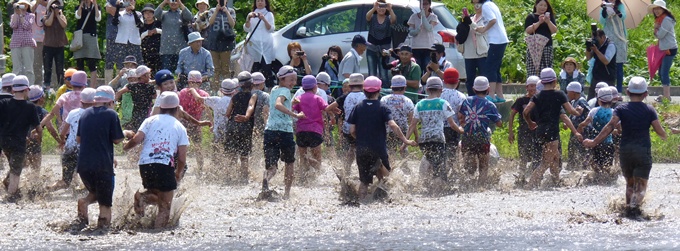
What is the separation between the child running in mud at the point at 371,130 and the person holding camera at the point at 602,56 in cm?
614

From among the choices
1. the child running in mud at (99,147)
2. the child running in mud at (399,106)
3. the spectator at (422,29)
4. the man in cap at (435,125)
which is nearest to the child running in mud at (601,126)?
the man in cap at (435,125)

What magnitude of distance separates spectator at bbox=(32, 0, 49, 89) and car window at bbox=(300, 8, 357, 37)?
4433 mm

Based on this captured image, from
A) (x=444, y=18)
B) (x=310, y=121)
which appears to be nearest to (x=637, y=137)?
(x=310, y=121)

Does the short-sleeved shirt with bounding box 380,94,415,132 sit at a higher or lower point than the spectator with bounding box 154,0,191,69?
lower

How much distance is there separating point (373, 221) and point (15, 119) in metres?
4.45

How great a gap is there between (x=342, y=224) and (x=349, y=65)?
6091 mm

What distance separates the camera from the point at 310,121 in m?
16.0

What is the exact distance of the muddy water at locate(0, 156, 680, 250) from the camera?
12.4 m

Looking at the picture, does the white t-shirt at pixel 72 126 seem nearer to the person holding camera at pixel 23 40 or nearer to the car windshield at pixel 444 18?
the person holding camera at pixel 23 40

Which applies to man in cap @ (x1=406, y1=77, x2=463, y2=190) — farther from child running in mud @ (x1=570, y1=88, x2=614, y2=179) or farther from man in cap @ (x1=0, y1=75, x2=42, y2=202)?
man in cap @ (x1=0, y1=75, x2=42, y2=202)

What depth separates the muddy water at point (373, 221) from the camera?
12.4m

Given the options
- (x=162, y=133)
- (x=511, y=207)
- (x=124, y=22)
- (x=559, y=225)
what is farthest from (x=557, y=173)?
(x=124, y=22)

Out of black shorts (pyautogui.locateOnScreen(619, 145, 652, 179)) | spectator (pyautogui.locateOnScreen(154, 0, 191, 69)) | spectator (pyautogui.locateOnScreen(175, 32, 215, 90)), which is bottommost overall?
black shorts (pyautogui.locateOnScreen(619, 145, 652, 179))

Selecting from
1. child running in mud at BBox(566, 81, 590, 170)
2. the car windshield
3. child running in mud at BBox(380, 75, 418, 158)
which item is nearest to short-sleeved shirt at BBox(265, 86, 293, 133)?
child running in mud at BBox(380, 75, 418, 158)
